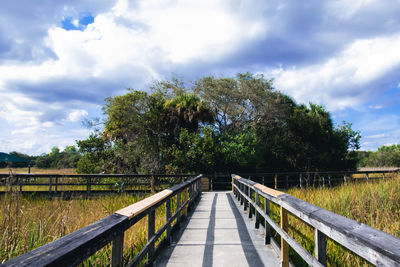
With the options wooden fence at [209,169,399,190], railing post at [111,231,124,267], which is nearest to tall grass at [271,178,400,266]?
railing post at [111,231,124,267]

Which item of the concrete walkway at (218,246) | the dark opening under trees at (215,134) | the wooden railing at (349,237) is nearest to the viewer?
the wooden railing at (349,237)

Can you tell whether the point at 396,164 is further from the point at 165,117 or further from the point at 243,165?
the point at 165,117

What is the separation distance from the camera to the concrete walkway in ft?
12.1

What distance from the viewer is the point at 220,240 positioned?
466 cm

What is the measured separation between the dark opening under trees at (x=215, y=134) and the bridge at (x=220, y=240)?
35.3 feet

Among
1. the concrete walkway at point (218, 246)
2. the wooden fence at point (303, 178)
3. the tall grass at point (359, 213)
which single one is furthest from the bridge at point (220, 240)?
the wooden fence at point (303, 178)

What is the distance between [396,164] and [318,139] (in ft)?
146

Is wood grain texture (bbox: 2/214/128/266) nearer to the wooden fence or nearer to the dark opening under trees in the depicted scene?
the wooden fence

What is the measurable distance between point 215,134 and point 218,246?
1559 centimetres

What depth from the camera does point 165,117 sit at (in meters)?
19.4

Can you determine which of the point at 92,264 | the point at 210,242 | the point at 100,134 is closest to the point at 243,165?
the point at 100,134

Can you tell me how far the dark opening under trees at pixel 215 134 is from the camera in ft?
59.7

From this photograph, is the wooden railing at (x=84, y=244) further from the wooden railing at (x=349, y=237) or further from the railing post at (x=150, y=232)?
the wooden railing at (x=349, y=237)

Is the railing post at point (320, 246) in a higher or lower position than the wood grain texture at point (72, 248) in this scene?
lower
